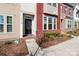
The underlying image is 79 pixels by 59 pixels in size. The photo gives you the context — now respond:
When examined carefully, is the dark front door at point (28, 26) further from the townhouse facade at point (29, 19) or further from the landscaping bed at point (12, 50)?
the landscaping bed at point (12, 50)

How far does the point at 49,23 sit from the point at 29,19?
314 centimetres

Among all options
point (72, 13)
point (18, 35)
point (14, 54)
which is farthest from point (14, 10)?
point (72, 13)

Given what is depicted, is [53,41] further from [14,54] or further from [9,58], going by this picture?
[9,58]

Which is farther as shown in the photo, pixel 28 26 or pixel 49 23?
pixel 49 23

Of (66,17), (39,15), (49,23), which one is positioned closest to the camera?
(39,15)

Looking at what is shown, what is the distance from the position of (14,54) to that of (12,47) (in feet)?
4.30

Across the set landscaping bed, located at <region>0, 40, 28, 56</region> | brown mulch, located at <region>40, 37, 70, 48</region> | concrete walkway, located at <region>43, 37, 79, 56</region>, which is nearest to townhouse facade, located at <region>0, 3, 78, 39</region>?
brown mulch, located at <region>40, 37, 70, 48</region>

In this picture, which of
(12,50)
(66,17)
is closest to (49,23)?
(66,17)

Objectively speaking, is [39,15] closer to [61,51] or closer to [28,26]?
[28,26]

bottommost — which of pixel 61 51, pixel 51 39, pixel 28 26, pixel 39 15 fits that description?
pixel 61 51

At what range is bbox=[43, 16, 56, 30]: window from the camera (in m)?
17.0

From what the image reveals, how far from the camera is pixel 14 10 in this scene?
13.4 metres

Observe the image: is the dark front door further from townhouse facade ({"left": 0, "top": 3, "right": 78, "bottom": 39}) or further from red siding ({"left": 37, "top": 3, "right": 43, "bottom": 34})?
red siding ({"left": 37, "top": 3, "right": 43, "bottom": 34})

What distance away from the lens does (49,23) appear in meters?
17.8
